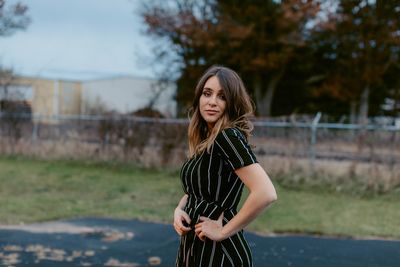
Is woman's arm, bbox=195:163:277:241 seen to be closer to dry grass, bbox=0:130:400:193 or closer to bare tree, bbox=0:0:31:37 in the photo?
bare tree, bbox=0:0:31:37

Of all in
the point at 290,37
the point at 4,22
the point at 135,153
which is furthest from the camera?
the point at 290,37

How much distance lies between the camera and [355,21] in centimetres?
2267

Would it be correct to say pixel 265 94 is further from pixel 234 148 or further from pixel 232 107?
pixel 234 148

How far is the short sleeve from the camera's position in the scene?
213 centimetres

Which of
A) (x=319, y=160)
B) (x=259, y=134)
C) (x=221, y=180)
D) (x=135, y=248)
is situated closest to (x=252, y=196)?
(x=221, y=180)

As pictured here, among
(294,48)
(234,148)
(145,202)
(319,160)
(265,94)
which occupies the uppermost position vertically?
(294,48)

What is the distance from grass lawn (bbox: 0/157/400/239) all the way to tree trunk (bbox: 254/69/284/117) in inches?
629

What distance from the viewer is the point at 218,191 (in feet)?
7.37

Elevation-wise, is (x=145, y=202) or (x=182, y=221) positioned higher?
(x=182, y=221)

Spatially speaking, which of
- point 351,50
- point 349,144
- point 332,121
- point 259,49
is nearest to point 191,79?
point 259,49

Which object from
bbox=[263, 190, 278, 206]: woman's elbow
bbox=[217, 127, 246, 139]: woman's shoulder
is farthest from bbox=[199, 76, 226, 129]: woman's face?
bbox=[263, 190, 278, 206]: woman's elbow

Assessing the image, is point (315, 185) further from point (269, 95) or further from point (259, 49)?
point (269, 95)

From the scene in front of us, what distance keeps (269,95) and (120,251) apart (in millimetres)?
22888

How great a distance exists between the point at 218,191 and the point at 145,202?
7.51 metres
